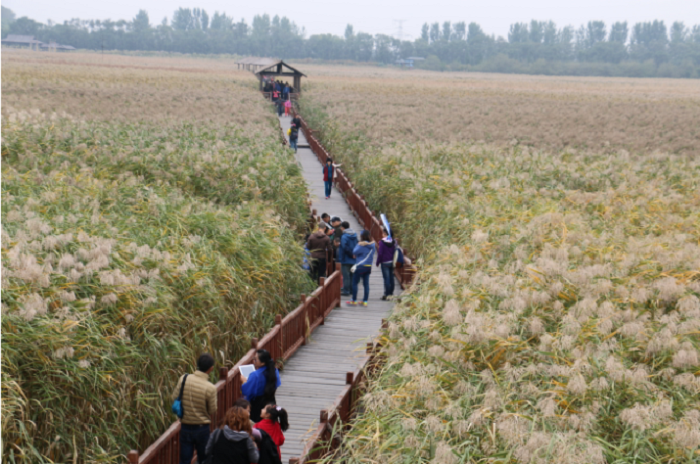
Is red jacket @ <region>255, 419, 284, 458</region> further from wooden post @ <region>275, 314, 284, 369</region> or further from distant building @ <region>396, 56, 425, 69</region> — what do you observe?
distant building @ <region>396, 56, 425, 69</region>

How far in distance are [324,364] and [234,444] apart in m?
5.02

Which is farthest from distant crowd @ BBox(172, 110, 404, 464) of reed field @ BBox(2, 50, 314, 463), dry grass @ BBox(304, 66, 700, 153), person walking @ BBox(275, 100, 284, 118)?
person walking @ BBox(275, 100, 284, 118)

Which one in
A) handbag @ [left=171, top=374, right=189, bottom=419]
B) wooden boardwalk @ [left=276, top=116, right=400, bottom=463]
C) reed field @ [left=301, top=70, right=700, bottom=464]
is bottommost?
wooden boardwalk @ [left=276, top=116, right=400, bottom=463]

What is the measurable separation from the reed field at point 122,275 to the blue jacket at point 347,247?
1.17 meters

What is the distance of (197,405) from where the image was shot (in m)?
7.76

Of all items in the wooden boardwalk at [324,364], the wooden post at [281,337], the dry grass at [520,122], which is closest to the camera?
the wooden boardwalk at [324,364]

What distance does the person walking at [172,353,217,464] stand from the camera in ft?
25.4

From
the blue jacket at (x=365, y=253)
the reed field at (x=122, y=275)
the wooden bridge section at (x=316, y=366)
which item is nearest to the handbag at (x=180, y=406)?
the wooden bridge section at (x=316, y=366)

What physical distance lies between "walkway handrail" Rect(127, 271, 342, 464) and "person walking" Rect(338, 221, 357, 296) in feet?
1.95

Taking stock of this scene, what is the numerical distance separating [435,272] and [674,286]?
4400mm

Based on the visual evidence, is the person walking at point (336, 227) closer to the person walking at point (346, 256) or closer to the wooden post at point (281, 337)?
the person walking at point (346, 256)

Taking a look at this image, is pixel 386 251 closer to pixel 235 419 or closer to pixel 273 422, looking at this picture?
pixel 273 422

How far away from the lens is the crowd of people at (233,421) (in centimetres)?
680

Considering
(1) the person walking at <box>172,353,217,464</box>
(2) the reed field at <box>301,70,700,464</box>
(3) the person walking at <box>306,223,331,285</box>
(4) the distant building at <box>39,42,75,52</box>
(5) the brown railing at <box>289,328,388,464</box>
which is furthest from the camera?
(4) the distant building at <box>39,42,75,52</box>
